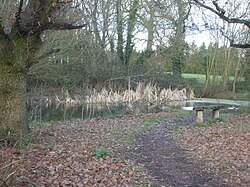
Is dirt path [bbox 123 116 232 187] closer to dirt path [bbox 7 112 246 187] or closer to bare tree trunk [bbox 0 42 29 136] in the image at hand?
dirt path [bbox 7 112 246 187]

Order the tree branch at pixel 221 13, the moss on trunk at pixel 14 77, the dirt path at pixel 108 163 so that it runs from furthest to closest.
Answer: the tree branch at pixel 221 13 → the moss on trunk at pixel 14 77 → the dirt path at pixel 108 163

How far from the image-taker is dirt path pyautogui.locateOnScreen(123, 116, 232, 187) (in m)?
6.83

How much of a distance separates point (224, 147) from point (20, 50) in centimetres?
559

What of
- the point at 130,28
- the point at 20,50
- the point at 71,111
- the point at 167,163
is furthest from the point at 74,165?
the point at 130,28

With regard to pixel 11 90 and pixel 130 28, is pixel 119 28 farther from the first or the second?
pixel 11 90

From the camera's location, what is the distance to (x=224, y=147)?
9336 mm

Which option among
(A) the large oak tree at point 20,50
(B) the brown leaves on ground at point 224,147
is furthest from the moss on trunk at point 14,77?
(B) the brown leaves on ground at point 224,147

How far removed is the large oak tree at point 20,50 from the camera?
8047 mm

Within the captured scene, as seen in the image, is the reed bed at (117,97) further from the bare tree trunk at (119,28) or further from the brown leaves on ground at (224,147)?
the brown leaves on ground at (224,147)

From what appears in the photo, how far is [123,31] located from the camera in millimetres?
27172

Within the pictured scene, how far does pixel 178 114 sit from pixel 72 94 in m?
9.22

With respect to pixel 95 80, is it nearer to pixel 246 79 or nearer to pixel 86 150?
pixel 246 79

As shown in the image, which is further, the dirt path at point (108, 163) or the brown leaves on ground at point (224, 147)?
the brown leaves on ground at point (224, 147)

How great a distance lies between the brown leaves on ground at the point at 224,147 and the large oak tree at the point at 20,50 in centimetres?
444
